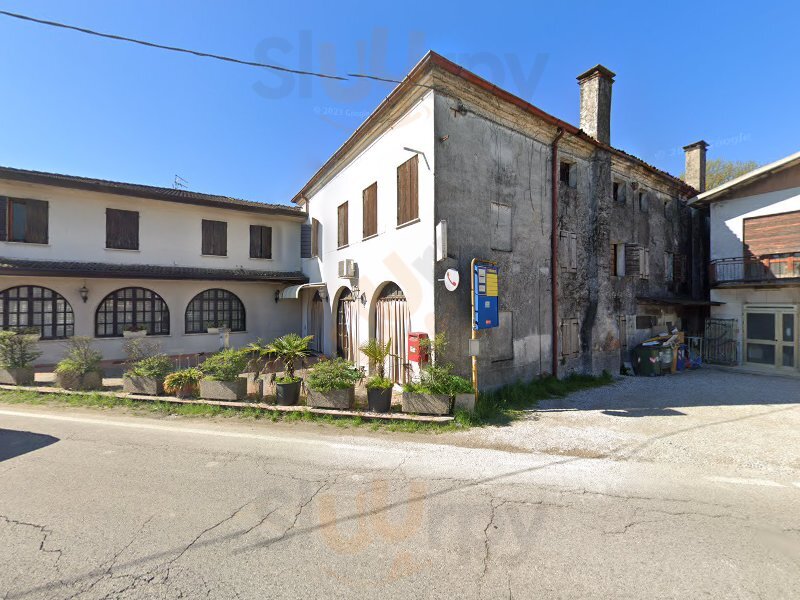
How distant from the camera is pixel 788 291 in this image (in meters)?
12.7

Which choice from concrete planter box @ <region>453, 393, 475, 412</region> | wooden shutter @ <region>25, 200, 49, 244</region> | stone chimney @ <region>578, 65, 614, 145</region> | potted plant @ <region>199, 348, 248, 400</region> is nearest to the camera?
concrete planter box @ <region>453, 393, 475, 412</region>

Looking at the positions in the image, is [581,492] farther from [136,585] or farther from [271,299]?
[271,299]

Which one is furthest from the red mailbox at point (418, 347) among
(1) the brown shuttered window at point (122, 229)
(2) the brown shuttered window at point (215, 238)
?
(1) the brown shuttered window at point (122, 229)

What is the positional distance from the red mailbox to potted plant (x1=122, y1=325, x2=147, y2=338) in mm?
11008

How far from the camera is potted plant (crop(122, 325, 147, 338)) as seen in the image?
12.8m

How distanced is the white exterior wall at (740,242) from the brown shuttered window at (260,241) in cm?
1918

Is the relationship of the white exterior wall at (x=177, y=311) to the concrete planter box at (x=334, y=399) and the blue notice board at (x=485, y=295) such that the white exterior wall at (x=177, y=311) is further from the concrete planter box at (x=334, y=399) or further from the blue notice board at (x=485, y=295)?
the blue notice board at (x=485, y=295)

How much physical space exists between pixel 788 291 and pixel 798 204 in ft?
10.5

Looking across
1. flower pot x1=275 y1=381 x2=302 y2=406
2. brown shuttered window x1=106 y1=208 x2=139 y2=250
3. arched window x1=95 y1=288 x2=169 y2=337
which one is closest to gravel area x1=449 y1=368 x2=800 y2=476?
flower pot x1=275 y1=381 x2=302 y2=406

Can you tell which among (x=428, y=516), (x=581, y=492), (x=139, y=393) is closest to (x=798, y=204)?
(x=581, y=492)

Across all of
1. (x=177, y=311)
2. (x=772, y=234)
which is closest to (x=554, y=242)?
(x=772, y=234)

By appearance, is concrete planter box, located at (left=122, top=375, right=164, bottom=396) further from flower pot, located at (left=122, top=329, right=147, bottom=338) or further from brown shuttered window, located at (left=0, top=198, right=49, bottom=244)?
brown shuttered window, located at (left=0, top=198, right=49, bottom=244)

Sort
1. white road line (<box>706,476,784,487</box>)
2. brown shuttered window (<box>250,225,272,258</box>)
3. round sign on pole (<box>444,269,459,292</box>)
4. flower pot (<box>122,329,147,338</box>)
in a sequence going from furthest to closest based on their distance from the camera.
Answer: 1. brown shuttered window (<box>250,225,272,258</box>)
2. flower pot (<box>122,329,147,338</box>)
3. round sign on pole (<box>444,269,459,292</box>)
4. white road line (<box>706,476,784,487</box>)

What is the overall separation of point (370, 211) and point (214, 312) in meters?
8.53
